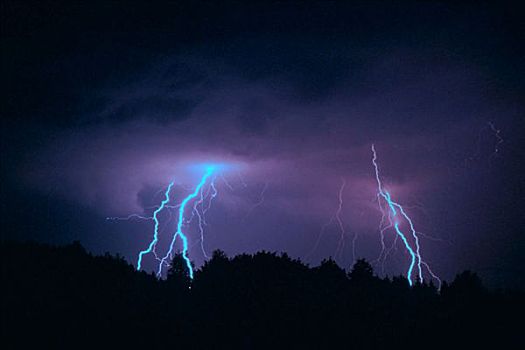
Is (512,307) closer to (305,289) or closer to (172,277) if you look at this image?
(305,289)

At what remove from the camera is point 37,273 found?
30.9ft

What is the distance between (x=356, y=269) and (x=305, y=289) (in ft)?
9.76

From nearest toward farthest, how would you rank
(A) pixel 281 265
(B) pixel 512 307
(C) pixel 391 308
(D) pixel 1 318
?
(D) pixel 1 318
(B) pixel 512 307
(C) pixel 391 308
(A) pixel 281 265

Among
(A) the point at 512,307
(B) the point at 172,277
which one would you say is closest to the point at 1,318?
(B) the point at 172,277

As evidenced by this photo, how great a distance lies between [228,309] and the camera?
40.3ft

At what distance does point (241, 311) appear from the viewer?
12156mm

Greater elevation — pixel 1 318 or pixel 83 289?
pixel 83 289

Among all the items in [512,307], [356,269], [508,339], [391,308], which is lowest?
[508,339]

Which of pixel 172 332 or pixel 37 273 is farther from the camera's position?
pixel 172 332

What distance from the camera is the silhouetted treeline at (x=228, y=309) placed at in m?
8.93

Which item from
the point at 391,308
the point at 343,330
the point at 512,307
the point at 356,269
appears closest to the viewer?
the point at 512,307

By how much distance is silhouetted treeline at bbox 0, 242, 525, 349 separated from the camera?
893 cm

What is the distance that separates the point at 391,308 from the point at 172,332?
738 cm

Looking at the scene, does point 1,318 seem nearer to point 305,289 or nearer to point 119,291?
point 119,291
